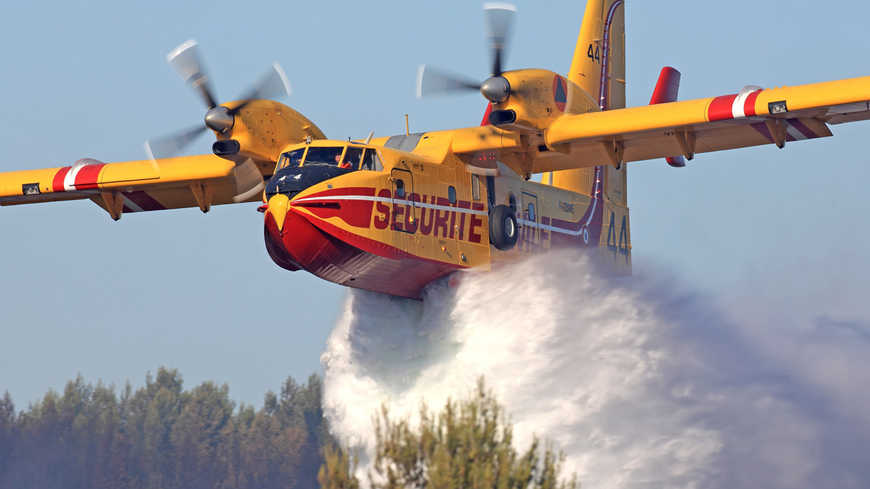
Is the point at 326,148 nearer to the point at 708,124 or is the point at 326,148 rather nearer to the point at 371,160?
the point at 371,160

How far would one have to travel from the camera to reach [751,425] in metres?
18.5

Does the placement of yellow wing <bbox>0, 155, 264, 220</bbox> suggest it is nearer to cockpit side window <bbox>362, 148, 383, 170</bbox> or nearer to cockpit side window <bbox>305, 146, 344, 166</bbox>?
cockpit side window <bbox>305, 146, 344, 166</bbox>

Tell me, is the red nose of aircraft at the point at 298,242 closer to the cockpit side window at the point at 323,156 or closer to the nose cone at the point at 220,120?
the cockpit side window at the point at 323,156

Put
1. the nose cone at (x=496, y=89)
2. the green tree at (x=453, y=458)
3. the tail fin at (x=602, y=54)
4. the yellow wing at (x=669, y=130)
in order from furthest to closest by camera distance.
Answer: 1. the tail fin at (x=602, y=54)
2. the nose cone at (x=496, y=89)
3. the yellow wing at (x=669, y=130)
4. the green tree at (x=453, y=458)

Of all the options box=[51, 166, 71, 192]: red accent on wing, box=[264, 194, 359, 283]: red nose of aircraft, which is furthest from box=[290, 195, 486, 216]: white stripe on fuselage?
box=[51, 166, 71, 192]: red accent on wing

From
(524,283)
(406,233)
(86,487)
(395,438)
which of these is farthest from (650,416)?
(86,487)

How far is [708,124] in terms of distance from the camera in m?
18.5

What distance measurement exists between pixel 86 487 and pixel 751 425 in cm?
2406

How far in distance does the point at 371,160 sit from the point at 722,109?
15.1ft

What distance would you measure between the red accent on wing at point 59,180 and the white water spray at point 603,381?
17.1 feet

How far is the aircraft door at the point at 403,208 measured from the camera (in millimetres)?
18109

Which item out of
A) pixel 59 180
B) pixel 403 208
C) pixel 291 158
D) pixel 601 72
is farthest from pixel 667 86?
pixel 59 180

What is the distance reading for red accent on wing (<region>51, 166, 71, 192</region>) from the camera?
2172 cm

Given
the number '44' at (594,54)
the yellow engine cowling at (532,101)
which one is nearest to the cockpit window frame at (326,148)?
the yellow engine cowling at (532,101)
